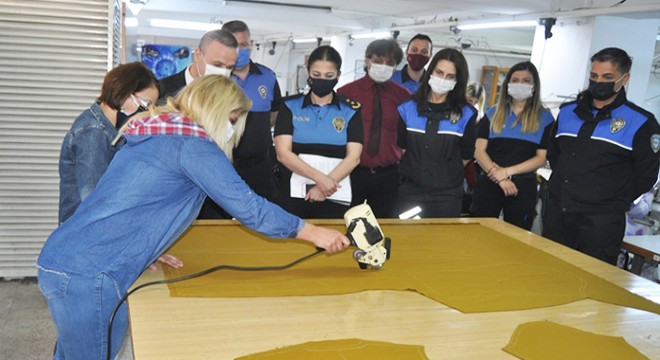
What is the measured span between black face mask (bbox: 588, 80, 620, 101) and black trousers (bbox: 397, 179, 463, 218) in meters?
0.83

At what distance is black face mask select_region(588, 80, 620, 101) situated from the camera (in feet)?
9.20

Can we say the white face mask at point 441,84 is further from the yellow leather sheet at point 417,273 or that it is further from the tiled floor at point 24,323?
the tiled floor at point 24,323

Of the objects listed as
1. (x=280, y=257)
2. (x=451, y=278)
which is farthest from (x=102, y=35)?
(x=451, y=278)

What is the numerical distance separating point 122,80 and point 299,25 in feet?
32.4

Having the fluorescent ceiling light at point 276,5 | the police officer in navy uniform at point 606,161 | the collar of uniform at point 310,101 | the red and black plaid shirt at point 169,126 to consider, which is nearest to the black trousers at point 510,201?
the police officer in navy uniform at point 606,161

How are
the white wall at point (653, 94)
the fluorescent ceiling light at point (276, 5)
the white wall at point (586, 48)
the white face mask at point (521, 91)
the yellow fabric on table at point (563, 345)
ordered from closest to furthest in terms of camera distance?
the yellow fabric on table at point (563, 345) < the white face mask at point (521, 91) < the white wall at point (586, 48) < the fluorescent ceiling light at point (276, 5) < the white wall at point (653, 94)

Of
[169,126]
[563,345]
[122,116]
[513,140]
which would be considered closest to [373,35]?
[513,140]

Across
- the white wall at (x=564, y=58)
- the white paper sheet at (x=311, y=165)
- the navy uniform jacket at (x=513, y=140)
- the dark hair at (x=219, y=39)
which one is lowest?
the white paper sheet at (x=311, y=165)

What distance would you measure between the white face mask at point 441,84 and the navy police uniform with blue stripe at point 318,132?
44 centimetres

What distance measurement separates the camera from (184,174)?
4.99ft

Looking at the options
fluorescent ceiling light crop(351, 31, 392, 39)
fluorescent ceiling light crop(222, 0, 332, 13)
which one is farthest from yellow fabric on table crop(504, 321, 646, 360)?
fluorescent ceiling light crop(351, 31, 392, 39)

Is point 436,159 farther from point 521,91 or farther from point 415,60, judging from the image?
point 415,60

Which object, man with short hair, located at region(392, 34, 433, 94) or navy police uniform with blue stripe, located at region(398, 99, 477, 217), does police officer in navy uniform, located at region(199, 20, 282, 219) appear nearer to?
navy police uniform with blue stripe, located at region(398, 99, 477, 217)

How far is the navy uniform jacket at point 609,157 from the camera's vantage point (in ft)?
8.90
